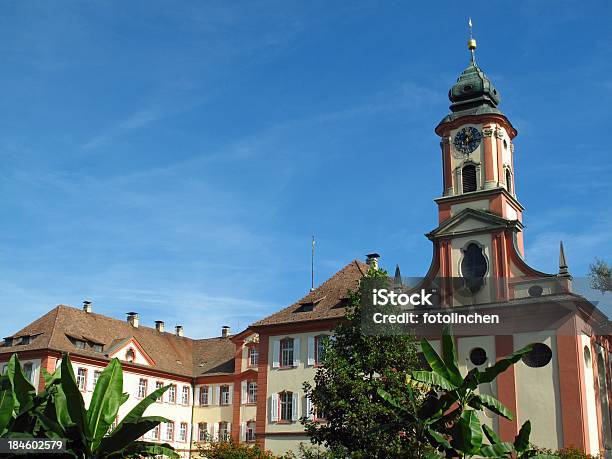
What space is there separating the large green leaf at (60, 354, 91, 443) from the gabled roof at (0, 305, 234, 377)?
96.2 ft

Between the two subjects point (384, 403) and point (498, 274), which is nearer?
point (384, 403)

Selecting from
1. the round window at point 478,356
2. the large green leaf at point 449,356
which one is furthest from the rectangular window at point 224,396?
the large green leaf at point 449,356

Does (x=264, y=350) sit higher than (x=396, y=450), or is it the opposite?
(x=264, y=350)

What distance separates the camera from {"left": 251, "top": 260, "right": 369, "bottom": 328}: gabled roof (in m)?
42.7

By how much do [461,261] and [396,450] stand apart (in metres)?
16.5

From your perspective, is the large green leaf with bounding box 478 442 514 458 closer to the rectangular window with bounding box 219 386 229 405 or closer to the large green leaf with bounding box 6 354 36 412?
the large green leaf with bounding box 6 354 36 412

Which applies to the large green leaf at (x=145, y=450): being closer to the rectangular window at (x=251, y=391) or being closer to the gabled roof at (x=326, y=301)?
the gabled roof at (x=326, y=301)

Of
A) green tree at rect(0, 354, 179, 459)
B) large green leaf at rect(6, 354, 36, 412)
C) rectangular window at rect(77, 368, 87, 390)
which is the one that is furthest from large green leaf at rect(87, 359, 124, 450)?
rectangular window at rect(77, 368, 87, 390)

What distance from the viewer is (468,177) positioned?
1581 inches

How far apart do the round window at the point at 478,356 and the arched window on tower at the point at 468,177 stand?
8323 mm

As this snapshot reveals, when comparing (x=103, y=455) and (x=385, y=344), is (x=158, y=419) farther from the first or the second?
(x=385, y=344)

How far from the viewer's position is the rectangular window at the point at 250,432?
2030 inches

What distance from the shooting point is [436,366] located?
24.0m

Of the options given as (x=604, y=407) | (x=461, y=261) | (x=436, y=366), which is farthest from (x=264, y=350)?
(x=436, y=366)
